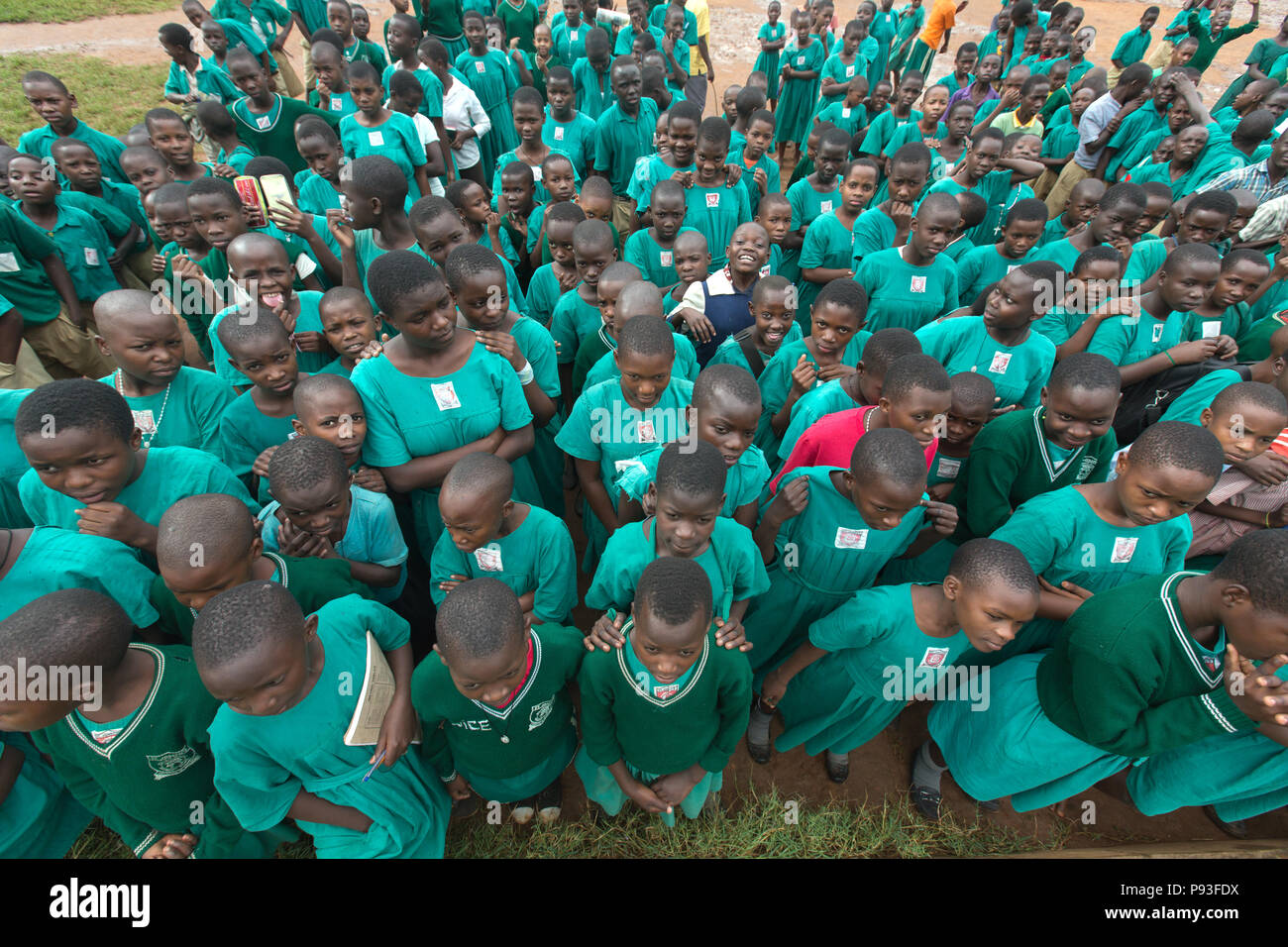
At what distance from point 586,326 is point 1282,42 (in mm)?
12399

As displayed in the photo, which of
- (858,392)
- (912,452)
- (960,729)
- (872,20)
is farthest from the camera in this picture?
(872,20)

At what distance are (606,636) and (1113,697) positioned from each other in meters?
1.82

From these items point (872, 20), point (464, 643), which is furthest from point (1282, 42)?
point (464, 643)

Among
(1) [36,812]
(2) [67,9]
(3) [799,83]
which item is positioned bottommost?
(1) [36,812]

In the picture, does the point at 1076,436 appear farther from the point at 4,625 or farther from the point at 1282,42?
the point at 1282,42

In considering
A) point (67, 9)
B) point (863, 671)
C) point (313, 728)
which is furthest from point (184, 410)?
point (67, 9)

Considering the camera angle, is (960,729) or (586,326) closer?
(960,729)

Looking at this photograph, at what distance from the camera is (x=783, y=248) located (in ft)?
18.8

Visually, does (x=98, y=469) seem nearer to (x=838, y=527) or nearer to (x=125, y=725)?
(x=125, y=725)

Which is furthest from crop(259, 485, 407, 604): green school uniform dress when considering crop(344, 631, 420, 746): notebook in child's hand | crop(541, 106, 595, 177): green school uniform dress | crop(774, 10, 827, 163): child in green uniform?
crop(774, 10, 827, 163): child in green uniform

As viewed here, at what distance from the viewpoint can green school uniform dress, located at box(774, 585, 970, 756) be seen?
246cm

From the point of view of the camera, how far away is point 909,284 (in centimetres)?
435

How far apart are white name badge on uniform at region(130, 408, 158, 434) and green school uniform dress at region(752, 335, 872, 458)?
9.98 ft

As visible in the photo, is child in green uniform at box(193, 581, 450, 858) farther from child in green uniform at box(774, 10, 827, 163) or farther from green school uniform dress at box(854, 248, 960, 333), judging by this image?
child in green uniform at box(774, 10, 827, 163)
